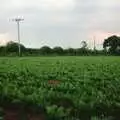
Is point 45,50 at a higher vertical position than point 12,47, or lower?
lower

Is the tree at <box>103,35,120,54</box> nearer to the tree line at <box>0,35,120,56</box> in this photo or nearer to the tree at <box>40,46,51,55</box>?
the tree line at <box>0,35,120,56</box>

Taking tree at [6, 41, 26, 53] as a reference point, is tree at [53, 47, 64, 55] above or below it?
below

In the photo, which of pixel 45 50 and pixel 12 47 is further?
pixel 45 50

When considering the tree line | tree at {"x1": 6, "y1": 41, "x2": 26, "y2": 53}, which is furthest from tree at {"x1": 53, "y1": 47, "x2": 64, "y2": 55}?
tree at {"x1": 6, "y1": 41, "x2": 26, "y2": 53}

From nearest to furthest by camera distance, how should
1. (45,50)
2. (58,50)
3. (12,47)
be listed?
(12,47)
(45,50)
(58,50)

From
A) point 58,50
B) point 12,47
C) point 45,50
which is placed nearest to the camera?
point 12,47

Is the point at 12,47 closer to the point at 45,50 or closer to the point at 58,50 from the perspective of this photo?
the point at 45,50

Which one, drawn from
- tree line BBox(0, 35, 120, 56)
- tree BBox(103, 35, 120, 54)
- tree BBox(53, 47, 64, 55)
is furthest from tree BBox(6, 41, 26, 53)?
tree BBox(103, 35, 120, 54)

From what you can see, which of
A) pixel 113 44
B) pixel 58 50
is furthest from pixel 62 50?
pixel 113 44

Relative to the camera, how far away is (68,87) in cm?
1188

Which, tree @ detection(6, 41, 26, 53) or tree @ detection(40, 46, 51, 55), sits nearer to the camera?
tree @ detection(6, 41, 26, 53)

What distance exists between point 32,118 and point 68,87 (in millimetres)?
3965

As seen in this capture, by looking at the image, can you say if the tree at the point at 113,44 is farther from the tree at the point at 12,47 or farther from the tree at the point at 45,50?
the tree at the point at 12,47

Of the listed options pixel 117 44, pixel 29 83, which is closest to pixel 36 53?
pixel 117 44
